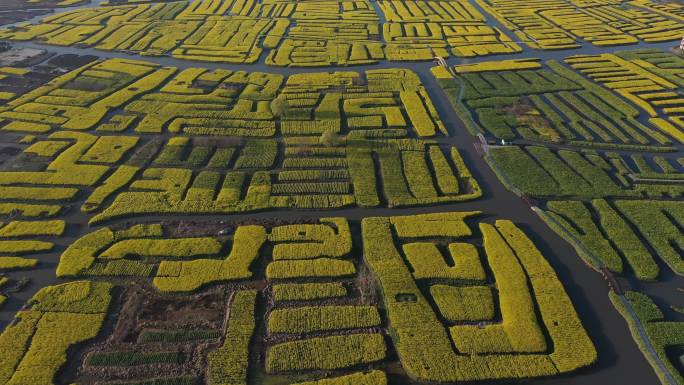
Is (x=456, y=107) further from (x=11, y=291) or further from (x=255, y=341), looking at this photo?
(x=11, y=291)

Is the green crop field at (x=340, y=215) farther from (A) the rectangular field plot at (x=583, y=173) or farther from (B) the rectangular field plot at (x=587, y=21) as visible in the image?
(B) the rectangular field plot at (x=587, y=21)

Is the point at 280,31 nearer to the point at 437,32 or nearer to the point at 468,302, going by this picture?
the point at 437,32

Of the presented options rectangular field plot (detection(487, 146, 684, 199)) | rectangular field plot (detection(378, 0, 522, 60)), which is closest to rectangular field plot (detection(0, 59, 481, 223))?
rectangular field plot (detection(487, 146, 684, 199))

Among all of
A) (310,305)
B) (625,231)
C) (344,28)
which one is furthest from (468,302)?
(344,28)

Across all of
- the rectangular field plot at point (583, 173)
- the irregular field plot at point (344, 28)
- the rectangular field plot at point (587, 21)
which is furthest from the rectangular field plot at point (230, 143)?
the rectangular field plot at point (587, 21)

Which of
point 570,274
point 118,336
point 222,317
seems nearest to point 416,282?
point 570,274
